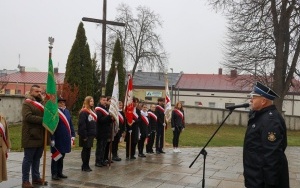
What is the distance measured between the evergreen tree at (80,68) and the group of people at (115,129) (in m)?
10.3

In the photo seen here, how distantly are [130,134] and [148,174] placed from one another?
269cm

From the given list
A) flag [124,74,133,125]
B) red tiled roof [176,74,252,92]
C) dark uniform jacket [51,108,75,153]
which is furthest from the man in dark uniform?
red tiled roof [176,74,252,92]

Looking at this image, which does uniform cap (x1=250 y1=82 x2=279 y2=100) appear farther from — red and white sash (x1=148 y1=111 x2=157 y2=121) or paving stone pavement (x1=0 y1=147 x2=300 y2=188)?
red and white sash (x1=148 y1=111 x2=157 y2=121)

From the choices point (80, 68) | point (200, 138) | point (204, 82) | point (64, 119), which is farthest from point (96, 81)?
point (204, 82)

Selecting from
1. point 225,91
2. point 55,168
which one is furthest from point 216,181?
point 225,91

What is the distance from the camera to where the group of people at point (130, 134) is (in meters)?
4.44

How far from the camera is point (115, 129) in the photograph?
10766 millimetres

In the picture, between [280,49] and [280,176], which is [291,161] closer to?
[280,49]

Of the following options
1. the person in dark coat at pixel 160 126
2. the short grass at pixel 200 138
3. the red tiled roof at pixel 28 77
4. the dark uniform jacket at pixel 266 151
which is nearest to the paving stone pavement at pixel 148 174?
the person in dark coat at pixel 160 126

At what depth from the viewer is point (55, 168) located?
8445 mm

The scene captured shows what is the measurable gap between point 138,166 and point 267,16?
41.7ft

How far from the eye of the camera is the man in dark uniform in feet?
14.3

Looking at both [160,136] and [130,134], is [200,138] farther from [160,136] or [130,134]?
[130,134]

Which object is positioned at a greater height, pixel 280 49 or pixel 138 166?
pixel 280 49
